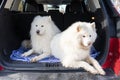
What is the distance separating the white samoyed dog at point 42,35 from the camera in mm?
4684

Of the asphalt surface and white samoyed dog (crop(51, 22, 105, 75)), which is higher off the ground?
white samoyed dog (crop(51, 22, 105, 75))

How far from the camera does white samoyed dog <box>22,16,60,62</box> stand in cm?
468

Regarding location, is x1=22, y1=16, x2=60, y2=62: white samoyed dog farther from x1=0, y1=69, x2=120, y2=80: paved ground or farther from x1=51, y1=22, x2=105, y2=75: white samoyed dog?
x1=0, y1=69, x2=120, y2=80: paved ground

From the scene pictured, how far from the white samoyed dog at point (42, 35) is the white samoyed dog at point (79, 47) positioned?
457mm

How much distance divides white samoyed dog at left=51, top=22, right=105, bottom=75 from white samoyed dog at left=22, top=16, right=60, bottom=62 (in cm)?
46

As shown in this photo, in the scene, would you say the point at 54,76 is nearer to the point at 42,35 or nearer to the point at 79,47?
the point at 79,47

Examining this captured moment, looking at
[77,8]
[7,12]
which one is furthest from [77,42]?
[77,8]

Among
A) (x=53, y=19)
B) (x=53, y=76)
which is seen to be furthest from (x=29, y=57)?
(x=53, y=19)

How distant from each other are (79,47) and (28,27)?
1659 mm

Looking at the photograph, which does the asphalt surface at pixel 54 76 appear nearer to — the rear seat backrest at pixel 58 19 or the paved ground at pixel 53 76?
the paved ground at pixel 53 76

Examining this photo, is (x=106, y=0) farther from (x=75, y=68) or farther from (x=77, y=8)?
(x=77, y=8)

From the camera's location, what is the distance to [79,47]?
13.4 ft

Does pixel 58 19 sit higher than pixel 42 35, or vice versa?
pixel 58 19

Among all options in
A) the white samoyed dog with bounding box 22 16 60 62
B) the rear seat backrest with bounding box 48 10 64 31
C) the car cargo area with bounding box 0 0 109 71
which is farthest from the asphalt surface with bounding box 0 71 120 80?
the rear seat backrest with bounding box 48 10 64 31
